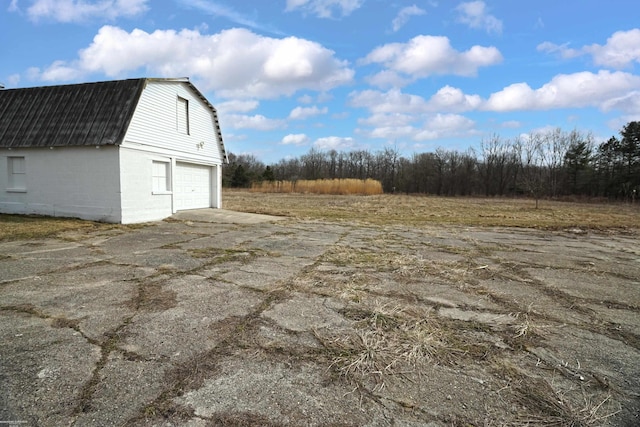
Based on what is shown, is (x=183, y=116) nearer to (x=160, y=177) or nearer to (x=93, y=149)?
(x=160, y=177)

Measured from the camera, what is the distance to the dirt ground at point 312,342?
229 cm

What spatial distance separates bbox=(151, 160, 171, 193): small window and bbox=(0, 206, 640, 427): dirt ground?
649 cm

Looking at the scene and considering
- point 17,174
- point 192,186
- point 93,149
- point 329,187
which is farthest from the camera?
point 329,187

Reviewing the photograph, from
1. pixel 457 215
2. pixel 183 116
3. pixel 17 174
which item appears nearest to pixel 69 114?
pixel 17 174

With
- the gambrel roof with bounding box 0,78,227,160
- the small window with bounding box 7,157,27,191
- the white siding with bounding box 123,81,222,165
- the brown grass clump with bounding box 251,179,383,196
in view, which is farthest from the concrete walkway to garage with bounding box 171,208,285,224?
the brown grass clump with bounding box 251,179,383,196

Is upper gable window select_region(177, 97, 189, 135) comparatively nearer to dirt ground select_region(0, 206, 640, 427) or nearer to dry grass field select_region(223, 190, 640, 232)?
dry grass field select_region(223, 190, 640, 232)

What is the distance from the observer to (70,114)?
1212cm

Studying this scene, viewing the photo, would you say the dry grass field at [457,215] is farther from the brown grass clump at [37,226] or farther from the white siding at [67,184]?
the brown grass clump at [37,226]

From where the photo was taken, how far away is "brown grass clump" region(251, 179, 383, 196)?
4720cm

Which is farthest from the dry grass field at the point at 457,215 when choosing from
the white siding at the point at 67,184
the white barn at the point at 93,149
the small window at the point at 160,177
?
the white siding at the point at 67,184

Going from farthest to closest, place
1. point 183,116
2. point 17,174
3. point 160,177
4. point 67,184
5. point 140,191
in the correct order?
point 183,116, point 160,177, point 17,174, point 140,191, point 67,184

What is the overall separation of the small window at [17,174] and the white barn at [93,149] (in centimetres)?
3

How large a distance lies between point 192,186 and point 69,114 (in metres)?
4.98

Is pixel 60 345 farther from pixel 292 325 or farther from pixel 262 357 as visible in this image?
pixel 292 325
